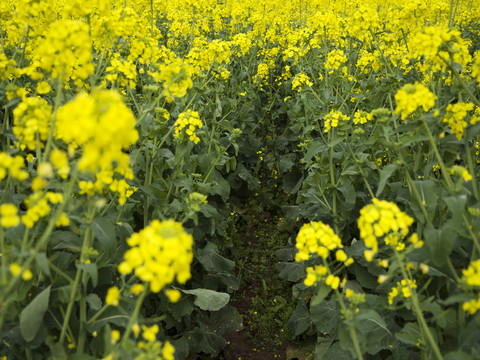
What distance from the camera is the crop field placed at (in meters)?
2.06

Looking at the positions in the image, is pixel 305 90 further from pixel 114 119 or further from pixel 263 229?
pixel 114 119

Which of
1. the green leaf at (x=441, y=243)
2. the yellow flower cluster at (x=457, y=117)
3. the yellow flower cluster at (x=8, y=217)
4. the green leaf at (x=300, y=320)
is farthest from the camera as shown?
the green leaf at (x=300, y=320)

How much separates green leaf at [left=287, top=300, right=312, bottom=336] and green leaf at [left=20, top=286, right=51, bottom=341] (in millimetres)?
2538

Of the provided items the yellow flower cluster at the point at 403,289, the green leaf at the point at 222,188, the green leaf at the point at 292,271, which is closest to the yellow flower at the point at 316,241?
the yellow flower cluster at the point at 403,289

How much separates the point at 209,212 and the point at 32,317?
2064 mm

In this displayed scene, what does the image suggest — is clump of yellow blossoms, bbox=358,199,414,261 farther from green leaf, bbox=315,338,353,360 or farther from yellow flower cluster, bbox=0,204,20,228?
yellow flower cluster, bbox=0,204,20,228

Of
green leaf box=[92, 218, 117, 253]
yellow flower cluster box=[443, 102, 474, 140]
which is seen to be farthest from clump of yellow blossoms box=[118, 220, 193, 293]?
yellow flower cluster box=[443, 102, 474, 140]

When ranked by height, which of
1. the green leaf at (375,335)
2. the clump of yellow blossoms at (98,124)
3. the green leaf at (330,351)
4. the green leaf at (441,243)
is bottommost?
the green leaf at (330,351)

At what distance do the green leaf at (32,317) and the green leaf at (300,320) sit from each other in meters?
2.54

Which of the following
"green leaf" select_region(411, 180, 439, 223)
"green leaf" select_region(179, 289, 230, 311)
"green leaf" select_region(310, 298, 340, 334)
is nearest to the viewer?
"green leaf" select_region(411, 180, 439, 223)

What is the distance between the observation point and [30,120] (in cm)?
225

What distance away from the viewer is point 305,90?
15.7ft

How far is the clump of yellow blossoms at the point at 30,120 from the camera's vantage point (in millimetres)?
2236

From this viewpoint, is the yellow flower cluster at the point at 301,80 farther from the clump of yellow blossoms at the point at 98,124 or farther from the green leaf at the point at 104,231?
the clump of yellow blossoms at the point at 98,124
